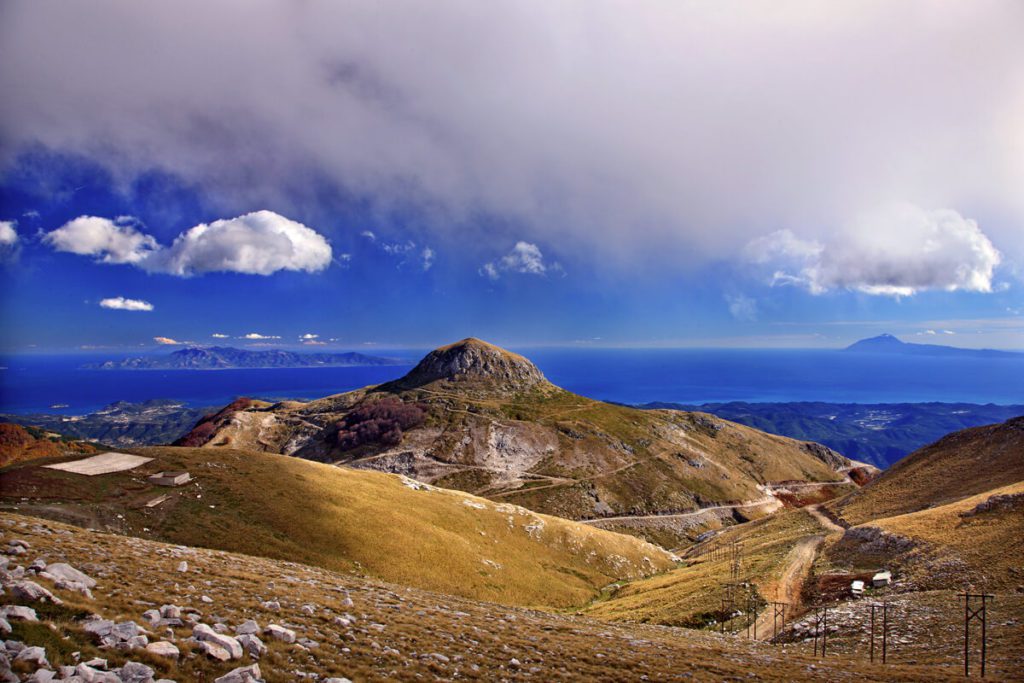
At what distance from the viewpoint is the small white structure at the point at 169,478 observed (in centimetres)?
4569

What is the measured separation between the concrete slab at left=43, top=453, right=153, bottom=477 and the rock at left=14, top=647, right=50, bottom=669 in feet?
150

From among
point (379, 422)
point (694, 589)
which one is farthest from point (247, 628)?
point (379, 422)

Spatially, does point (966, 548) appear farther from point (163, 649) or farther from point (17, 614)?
point (17, 614)

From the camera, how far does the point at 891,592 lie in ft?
118

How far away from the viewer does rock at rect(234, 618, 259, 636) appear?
14297 millimetres

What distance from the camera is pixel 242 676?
10891 millimetres

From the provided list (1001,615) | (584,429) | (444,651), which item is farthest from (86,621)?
(584,429)

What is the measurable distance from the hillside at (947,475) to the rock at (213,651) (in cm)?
7949

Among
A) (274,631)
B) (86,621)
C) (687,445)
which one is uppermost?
(86,621)

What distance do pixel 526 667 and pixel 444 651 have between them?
10.0 feet

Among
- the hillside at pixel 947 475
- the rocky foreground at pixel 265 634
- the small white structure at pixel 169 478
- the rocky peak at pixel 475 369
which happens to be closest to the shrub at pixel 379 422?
the rocky peak at pixel 475 369

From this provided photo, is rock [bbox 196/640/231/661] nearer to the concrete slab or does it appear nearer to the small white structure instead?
the small white structure

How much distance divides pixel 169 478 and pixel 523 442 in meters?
Result: 106

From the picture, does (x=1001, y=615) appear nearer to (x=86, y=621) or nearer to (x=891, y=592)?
(x=891, y=592)
